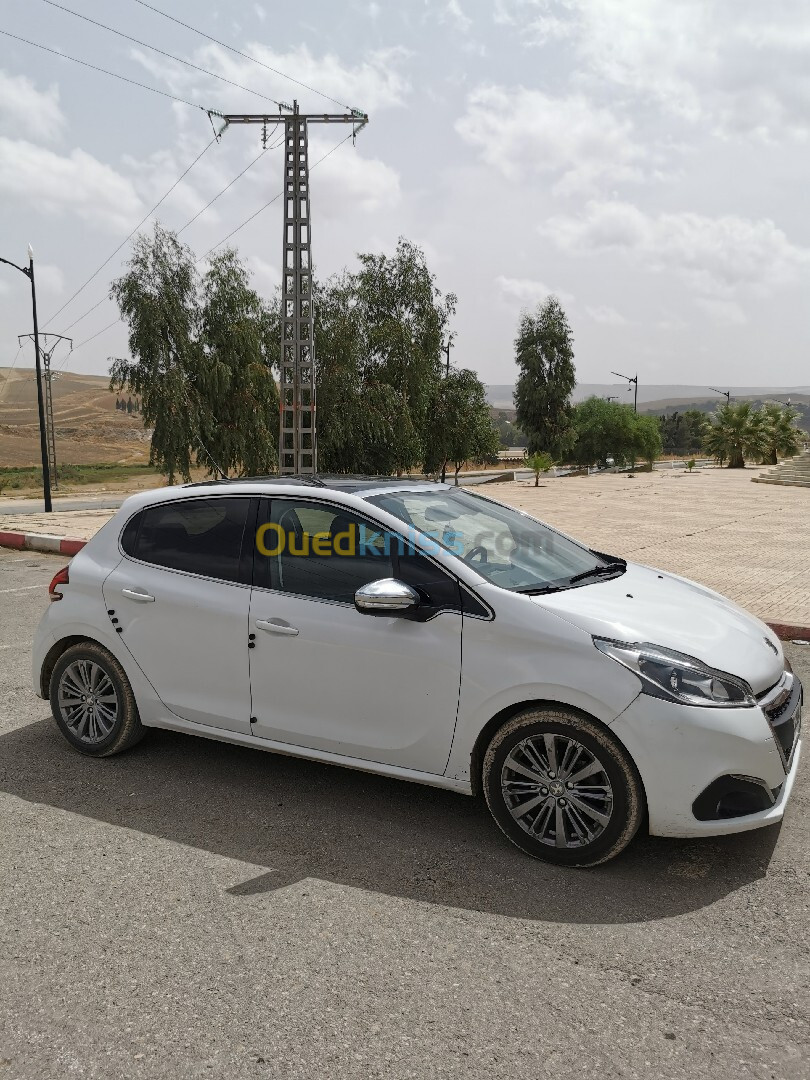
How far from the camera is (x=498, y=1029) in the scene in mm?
2543

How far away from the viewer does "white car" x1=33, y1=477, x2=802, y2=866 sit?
3365mm

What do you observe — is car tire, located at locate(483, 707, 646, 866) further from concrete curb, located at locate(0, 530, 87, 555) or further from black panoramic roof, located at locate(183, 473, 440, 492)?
concrete curb, located at locate(0, 530, 87, 555)

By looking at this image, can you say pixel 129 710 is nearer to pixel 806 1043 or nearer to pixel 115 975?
pixel 115 975

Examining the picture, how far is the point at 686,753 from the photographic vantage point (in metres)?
3.28

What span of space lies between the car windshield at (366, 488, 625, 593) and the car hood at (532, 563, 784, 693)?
0.53ft

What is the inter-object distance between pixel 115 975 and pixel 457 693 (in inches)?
63.7

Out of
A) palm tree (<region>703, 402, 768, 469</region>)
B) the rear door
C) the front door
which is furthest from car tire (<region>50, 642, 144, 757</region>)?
palm tree (<region>703, 402, 768, 469</region>)

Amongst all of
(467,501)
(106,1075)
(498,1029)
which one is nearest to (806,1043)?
(498,1029)

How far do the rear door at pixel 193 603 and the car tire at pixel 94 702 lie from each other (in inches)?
9.4

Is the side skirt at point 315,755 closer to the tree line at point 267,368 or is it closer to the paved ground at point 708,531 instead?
the paved ground at point 708,531

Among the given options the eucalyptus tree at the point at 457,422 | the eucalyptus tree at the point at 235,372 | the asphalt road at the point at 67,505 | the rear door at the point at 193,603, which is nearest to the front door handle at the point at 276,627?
the rear door at the point at 193,603

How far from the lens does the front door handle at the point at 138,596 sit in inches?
175

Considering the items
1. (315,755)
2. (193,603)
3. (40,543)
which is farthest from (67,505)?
(315,755)

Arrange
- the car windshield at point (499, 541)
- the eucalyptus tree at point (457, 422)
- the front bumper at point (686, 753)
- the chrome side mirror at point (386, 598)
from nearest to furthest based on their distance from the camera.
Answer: the front bumper at point (686, 753), the chrome side mirror at point (386, 598), the car windshield at point (499, 541), the eucalyptus tree at point (457, 422)
